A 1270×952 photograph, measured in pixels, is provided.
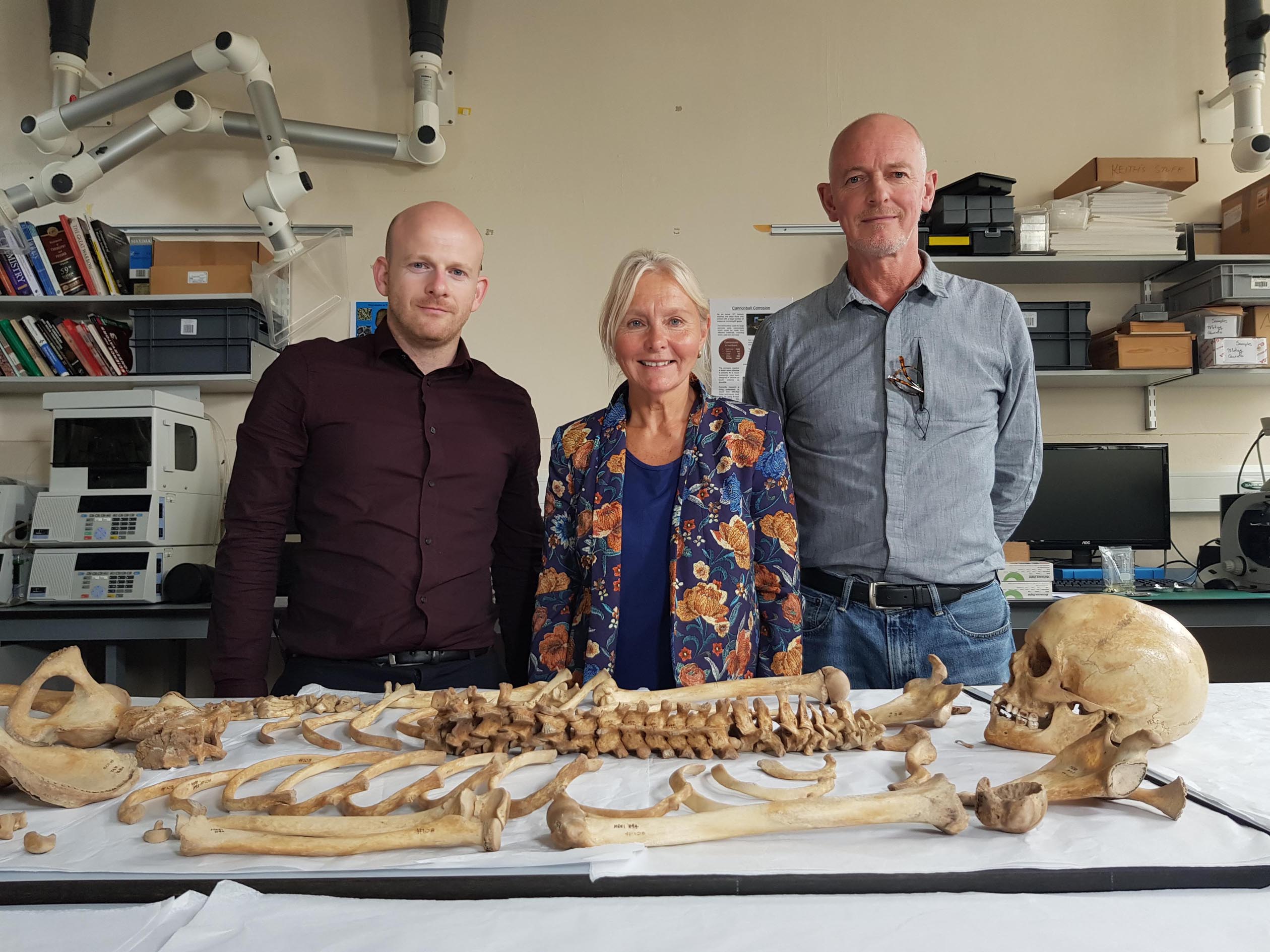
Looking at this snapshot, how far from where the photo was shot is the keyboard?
345 cm

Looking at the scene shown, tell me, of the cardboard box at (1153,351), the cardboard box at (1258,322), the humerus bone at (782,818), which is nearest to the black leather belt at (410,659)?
the humerus bone at (782,818)

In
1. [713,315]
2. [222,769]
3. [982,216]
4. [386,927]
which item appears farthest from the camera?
[713,315]

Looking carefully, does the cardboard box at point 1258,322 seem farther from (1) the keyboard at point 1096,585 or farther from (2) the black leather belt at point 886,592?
(2) the black leather belt at point 886,592

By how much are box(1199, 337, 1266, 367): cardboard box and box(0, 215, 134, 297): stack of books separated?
14.7 ft

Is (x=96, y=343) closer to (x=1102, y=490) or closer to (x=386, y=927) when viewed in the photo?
(x=386, y=927)

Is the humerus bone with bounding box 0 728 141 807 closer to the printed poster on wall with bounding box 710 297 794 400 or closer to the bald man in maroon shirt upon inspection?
the bald man in maroon shirt

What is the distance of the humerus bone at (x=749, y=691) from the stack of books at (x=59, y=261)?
3.45 metres

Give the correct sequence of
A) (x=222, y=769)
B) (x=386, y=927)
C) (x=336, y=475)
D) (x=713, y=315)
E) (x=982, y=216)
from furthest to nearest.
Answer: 1. (x=713, y=315)
2. (x=982, y=216)
3. (x=336, y=475)
4. (x=222, y=769)
5. (x=386, y=927)

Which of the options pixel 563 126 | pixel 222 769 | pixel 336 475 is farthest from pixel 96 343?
pixel 222 769

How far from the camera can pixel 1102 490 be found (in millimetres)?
3738

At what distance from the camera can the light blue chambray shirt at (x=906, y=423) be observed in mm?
1891

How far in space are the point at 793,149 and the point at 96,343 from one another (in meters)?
3.09

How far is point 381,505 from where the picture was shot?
1994 millimetres

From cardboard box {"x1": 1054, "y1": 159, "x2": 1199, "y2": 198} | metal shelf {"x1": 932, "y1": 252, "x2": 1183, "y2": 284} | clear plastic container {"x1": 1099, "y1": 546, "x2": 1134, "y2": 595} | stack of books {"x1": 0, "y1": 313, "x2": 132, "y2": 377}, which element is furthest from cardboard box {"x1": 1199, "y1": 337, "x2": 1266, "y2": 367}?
stack of books {"x1": 0, "y1": 313, "x2": 132, "y2": 377}
